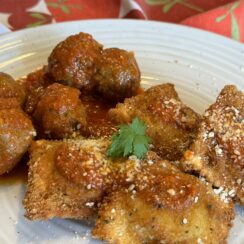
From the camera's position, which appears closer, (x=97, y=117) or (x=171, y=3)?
(x=97, y=117)

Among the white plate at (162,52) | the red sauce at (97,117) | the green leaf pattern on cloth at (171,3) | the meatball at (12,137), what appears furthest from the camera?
the green leaf pattern on cloth at (171,3)

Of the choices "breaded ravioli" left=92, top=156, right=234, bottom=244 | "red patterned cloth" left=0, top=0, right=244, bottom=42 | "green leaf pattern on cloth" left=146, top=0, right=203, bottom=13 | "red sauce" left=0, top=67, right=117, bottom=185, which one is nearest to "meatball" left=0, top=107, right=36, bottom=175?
"red sauce" left=0, top=67, right=117, bottom=185

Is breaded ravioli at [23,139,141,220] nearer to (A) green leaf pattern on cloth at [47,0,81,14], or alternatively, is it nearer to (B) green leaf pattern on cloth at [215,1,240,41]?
(B) green leaf pattern on cloth at [215,1,240,41]

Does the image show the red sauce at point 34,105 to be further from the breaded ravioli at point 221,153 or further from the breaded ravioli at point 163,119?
the breaded ravioli at point 221,153

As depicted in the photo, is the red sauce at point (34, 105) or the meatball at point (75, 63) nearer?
the red sauce at point (34, 105)

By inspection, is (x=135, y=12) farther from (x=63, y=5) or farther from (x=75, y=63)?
(x=75, y=63)

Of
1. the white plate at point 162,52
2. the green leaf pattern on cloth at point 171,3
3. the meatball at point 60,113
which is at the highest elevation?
the meatball at point 60,113

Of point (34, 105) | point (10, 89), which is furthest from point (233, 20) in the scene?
point (10, 89)

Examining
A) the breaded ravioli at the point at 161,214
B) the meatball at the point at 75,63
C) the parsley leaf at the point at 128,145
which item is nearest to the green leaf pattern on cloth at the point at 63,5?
the meatball at the point at 75,63
